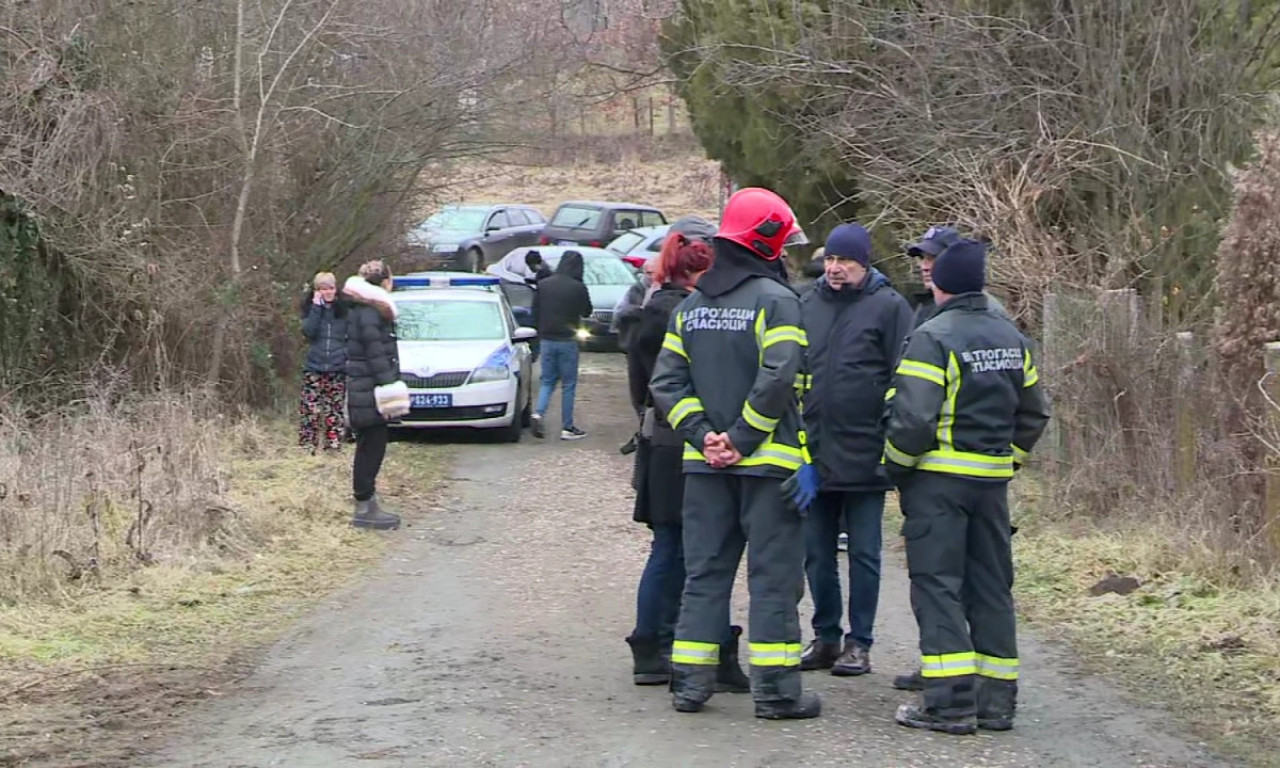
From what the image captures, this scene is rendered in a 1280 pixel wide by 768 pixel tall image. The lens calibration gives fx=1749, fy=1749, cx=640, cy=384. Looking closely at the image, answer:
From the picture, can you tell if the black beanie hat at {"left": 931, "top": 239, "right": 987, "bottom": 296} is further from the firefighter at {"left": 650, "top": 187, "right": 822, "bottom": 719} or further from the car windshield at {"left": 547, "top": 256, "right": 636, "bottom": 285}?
the car windshield at {"left": 547, "top": 256, "right": 636, "bottom": 285}

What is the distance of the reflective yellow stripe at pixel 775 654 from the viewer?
6.82 metres

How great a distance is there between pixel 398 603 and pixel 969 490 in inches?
155

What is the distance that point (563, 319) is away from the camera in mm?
17031

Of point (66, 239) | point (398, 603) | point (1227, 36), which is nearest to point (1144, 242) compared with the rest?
point (1227, 36)

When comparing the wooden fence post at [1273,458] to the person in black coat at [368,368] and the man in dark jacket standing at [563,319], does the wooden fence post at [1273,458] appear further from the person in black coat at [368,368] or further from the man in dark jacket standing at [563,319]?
the man in dark jacket standing at [563,319]

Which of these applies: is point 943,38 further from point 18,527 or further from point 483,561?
point 18,527

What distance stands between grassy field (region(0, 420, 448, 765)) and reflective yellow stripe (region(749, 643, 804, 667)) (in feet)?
7.62

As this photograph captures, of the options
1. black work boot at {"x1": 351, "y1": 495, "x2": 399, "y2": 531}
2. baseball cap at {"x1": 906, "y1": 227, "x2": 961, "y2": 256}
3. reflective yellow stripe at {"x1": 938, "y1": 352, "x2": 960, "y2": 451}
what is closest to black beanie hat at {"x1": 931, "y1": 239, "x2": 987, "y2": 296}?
baseball cap at {"x1": 906, "y1": 227, "x2": 961, "y2": 256}

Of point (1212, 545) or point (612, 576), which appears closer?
point (1212, 545)

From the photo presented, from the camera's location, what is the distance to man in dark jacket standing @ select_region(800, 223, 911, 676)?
766cm

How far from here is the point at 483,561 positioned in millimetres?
11055

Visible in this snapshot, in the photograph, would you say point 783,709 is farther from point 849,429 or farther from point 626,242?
point 626,242

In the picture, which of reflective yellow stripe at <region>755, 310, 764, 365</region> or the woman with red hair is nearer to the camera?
reflective yellow stripe at <region>755, 310, 764, 365</region>

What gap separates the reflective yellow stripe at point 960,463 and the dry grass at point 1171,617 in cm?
131
